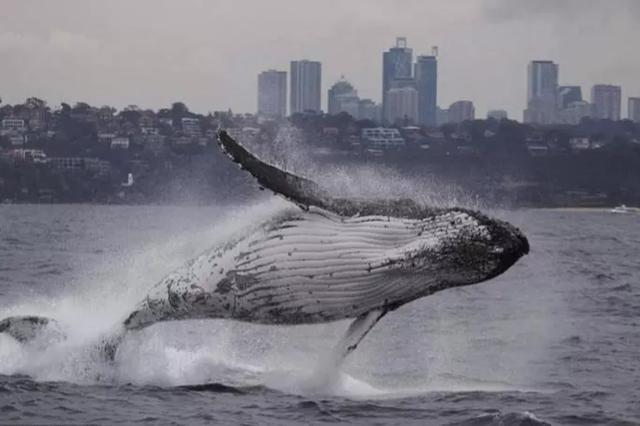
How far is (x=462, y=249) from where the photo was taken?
47.1 ft

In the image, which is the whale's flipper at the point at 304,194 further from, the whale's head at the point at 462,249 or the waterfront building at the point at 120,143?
the waterfront building at the point at 120,143

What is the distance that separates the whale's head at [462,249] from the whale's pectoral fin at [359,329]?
67 cm

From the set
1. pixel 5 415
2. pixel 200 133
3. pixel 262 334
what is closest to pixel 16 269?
pixel 262 334

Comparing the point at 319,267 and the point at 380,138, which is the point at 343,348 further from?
the point at 380,138

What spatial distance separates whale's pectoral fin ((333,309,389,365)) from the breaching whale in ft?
0.03

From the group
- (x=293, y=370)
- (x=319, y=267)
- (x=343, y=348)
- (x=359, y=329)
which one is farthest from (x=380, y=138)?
(x=319, y=267)

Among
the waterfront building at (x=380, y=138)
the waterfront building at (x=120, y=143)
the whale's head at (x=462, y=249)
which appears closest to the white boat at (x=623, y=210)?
the waterfront building at (x=380, y=138)

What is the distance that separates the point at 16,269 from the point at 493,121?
5639 inches

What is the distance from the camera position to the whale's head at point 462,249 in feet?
46.8

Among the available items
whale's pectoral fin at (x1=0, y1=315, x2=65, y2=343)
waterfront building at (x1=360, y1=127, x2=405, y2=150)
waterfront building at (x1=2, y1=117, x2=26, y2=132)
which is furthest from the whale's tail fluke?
waterfront building at (x1=2, y1=117, x2=26, y2=132)

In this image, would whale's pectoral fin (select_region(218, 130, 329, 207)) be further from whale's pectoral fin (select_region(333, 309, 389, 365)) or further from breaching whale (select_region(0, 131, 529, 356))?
whale's pectoral fin (select_region(333, 309, 389, 365))

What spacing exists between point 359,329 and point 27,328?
3962 mm

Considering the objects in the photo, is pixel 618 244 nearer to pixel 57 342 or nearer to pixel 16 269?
pixel 16 269

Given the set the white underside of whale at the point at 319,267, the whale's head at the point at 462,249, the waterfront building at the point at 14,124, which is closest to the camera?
the whale's head at the point at 462,249
